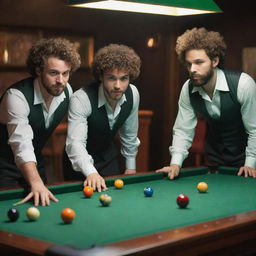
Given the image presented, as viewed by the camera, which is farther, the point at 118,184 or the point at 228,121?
the point at 228,121

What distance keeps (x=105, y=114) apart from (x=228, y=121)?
0.87 m

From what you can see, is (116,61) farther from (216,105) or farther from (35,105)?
(216,105)

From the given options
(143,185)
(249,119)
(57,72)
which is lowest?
(143,185)

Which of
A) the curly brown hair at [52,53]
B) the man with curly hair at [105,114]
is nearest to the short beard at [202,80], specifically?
the man with curly hair at [105,114]

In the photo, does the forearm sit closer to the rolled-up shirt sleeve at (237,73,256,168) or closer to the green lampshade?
the green lampshade

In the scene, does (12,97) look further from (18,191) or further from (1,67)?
(1,67)

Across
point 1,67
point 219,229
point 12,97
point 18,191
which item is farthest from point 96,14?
point 219,229

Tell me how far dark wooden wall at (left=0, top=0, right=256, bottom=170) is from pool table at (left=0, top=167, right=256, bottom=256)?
176 inches

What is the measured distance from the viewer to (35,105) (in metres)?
3.67

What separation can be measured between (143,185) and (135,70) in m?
0.83

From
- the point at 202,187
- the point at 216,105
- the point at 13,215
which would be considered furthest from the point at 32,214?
the point at 216,105

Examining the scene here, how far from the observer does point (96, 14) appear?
27.1 feet

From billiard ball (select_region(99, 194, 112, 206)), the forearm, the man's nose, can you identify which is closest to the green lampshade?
the man's nose

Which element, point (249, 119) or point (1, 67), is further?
point (1, 67)
